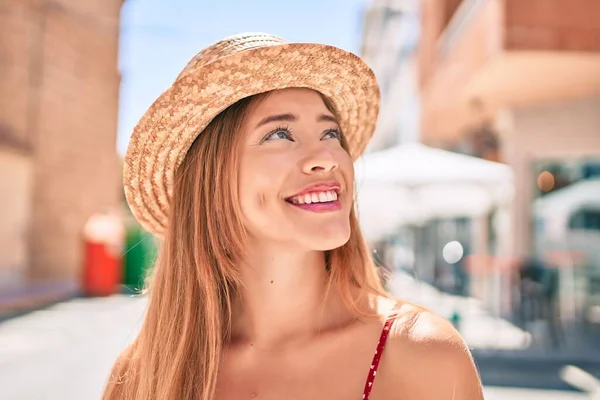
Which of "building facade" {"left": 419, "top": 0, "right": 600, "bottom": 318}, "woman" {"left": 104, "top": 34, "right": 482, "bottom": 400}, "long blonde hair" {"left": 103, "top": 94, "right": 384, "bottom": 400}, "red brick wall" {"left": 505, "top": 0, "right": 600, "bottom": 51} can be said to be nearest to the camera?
"woman" {"left": 104, "top": 34, "right": 482, "bottom": 400}

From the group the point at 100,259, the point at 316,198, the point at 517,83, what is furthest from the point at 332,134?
the point at 100,259

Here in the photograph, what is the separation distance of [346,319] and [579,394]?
213 inches

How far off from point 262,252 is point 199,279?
0.67 ft

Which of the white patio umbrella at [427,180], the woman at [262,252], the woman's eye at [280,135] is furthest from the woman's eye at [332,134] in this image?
the white patio umbrella at [427,180]

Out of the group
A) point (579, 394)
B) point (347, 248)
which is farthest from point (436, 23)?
point (347, 248)

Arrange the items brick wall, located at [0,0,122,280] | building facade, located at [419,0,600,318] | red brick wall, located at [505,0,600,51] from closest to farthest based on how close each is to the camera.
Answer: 1. red brick wall, located at [505,0,600,51]
2. building facade, located at [419,0,600,318]
3. brick wall, located at [0,0,122,280]

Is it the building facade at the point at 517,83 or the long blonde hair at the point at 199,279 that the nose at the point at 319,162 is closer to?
the long blonde hair at the point at 199,279

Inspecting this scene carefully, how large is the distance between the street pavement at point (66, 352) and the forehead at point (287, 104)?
2538mm

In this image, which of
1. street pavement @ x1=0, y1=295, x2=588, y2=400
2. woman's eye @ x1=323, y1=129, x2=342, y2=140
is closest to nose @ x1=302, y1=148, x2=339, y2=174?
woman's eye @ x1=323, y1=129, x2=342, y2=140

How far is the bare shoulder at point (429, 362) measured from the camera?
1.51 metres

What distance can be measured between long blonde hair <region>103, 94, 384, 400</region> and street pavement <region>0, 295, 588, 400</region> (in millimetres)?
2173

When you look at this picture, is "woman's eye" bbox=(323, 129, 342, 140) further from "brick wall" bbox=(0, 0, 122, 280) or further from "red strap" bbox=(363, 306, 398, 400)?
"brick wall" bbox=(0, 0, 122, 280)

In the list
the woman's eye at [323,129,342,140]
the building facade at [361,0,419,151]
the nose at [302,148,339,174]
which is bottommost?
the nose at [302,148,339,174]

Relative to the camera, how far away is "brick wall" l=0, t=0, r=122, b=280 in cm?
1491
